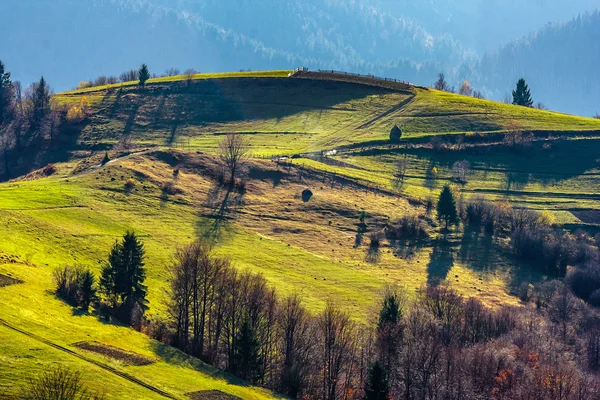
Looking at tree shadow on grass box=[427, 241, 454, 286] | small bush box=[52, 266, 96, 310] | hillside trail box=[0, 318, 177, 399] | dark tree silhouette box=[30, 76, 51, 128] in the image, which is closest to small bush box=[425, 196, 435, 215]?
tree shadow on grass box=[427, 241, 454, 286]

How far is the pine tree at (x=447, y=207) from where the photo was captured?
123 metres

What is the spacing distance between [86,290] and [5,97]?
13252cm

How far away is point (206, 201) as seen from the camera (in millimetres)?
118812

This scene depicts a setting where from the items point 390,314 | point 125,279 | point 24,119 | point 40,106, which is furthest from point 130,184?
point 24,119

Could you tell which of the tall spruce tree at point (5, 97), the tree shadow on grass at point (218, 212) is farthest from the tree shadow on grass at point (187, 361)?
the tall spruce tree at point (5, 97)

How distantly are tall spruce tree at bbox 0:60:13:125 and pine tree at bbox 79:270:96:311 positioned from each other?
121 meters

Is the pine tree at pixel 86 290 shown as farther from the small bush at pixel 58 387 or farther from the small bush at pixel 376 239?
the small bush at pixel 376 239

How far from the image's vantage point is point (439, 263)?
362ft

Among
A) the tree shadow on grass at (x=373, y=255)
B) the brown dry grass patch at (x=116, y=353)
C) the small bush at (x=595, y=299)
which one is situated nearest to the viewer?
the brown dry grass patch at (x=116, y=353)

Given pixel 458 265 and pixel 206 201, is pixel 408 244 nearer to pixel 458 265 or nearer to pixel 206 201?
pixel 458 265

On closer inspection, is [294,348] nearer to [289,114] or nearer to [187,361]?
[187,361]

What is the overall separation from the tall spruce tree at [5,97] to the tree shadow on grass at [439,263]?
117773mm

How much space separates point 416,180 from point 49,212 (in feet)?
255

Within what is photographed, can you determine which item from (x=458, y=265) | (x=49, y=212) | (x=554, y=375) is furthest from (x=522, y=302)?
(x=49, y=212)
